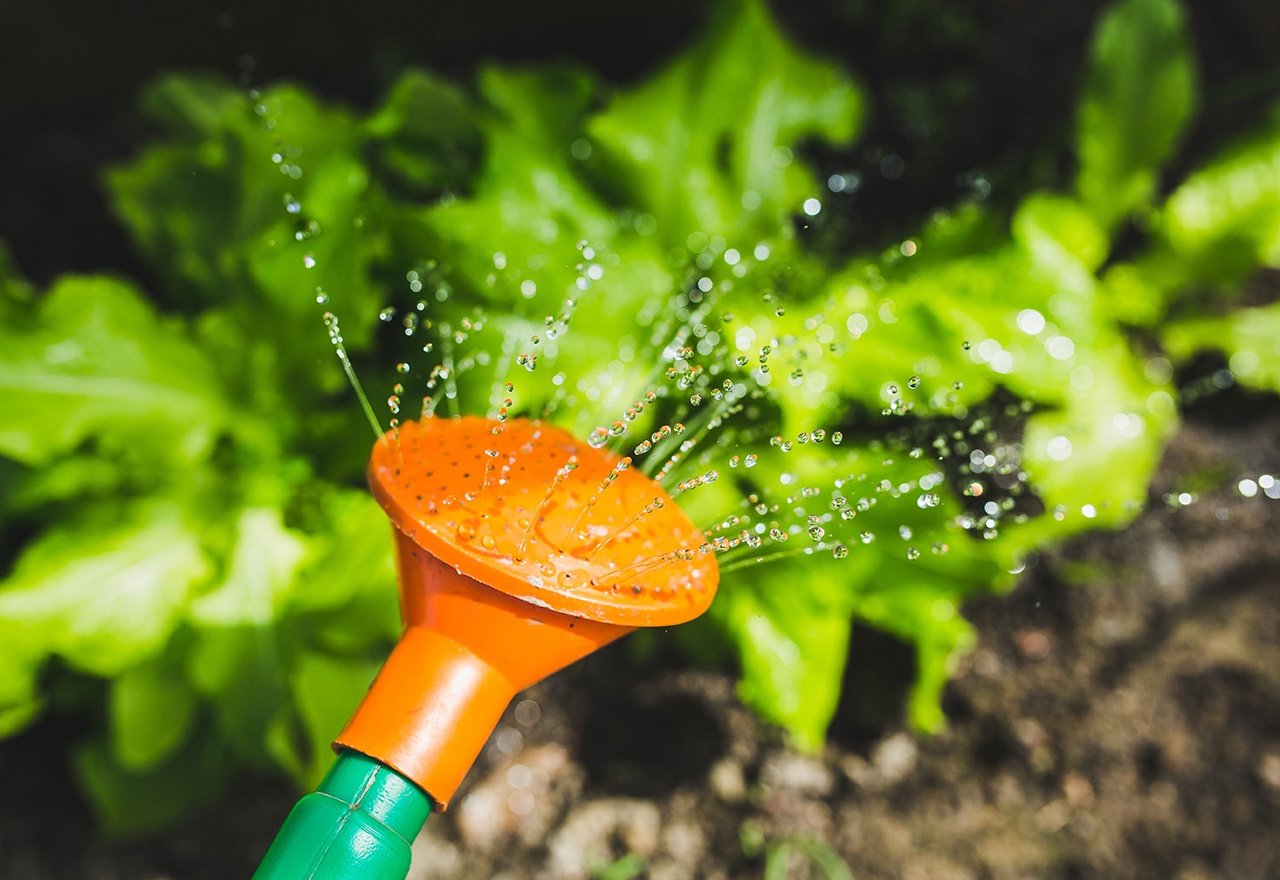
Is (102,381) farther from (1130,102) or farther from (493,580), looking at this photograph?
(1130,102)

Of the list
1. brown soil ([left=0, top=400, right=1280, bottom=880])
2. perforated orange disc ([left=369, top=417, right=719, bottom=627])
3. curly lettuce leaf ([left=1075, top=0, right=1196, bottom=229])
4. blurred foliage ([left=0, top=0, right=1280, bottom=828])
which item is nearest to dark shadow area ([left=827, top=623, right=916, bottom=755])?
brown soil ([left=0, top=400, right=1280, bottom=880])

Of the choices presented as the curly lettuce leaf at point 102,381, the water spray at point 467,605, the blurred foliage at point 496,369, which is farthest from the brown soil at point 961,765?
the water spray at point 467,605

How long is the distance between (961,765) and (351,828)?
1173 mm

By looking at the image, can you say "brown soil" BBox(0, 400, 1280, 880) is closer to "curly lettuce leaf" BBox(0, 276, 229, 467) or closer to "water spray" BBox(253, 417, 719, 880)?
"curly lettuce leaf" BBox(0, 276, 229, 467)

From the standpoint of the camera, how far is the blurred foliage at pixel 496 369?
42.4 inches

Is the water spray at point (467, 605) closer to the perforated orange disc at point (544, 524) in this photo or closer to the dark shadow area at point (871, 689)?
the perforated orange disc at point (544, 524)

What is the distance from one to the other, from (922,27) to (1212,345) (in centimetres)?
67

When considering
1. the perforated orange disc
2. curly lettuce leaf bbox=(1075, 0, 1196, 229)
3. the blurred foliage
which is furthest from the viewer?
curly lettuce leaf bbox=(1075, 0, 1196, 229)

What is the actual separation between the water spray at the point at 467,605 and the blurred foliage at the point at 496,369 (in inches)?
15.5

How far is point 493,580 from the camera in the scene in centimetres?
51

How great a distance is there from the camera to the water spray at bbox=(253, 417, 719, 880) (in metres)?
0.52

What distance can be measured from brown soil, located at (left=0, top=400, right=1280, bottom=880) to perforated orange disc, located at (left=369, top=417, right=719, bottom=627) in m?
0.93

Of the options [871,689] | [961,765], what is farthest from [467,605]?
[961,765]

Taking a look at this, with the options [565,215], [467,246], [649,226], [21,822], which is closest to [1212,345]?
[649,226]
